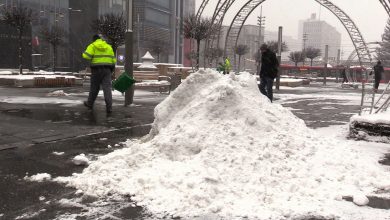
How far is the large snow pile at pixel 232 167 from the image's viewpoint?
3560mm

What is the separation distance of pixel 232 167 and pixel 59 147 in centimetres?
275

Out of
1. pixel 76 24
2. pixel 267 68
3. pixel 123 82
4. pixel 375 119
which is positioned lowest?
pixel 375 119

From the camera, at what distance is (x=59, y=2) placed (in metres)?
48.8

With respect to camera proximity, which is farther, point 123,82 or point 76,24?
point 76,24

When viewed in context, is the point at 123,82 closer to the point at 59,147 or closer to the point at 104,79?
the point at 104,79

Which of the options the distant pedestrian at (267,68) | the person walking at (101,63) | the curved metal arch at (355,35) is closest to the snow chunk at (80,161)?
the person walking at (101,63)

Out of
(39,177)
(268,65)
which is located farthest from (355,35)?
(39,177)

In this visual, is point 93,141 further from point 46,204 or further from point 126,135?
point 46,204

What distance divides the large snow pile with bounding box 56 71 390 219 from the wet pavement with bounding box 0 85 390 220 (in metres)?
0.25

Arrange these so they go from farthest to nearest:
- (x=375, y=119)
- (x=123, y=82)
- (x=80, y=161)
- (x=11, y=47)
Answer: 1. (x=11, y=47)
2. (x=123, y=82)
3. (x=375, y=119)
4. (x=80, y=161)

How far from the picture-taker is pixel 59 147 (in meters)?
5.64

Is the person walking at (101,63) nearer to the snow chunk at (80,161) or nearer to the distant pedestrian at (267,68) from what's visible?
the distant pedestrian at (267,68)

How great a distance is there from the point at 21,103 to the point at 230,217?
346 inches

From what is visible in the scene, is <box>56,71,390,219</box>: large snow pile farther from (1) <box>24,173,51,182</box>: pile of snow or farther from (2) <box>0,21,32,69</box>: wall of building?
(2) <box>0,21,32,69</box>: wall of building
